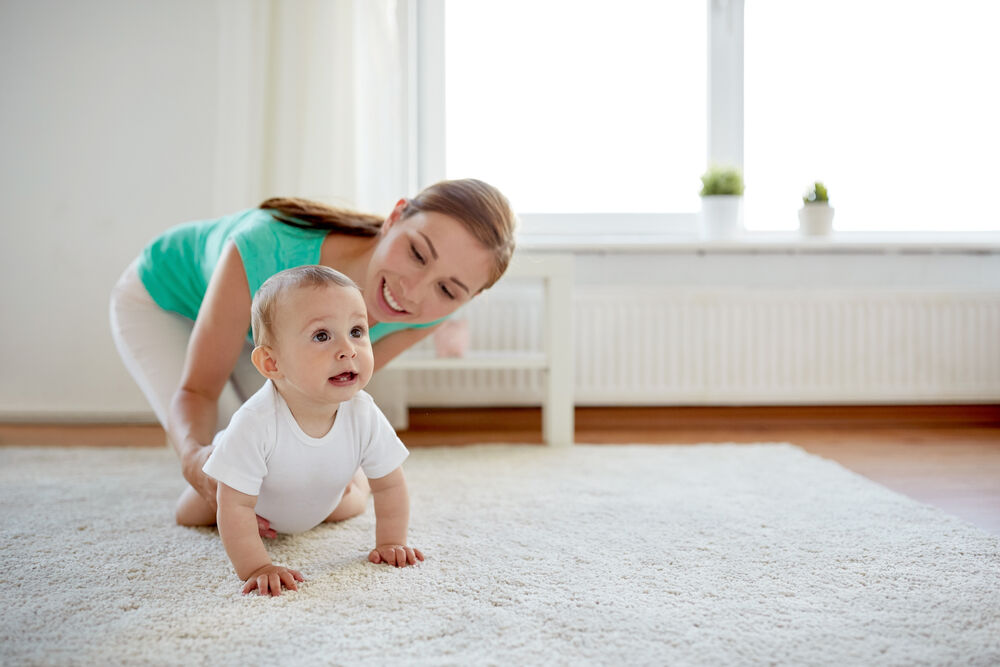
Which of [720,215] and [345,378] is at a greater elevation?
[720,215]

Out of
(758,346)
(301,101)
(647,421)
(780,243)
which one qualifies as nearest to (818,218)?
(780,243)

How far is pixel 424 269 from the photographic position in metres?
1.26

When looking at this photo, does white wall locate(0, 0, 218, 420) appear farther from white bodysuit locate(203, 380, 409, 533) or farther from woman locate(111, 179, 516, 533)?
white bodysuit locate(203, 380, 409, 533)

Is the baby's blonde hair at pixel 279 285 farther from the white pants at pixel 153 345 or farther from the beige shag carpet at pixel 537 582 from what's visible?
the white pants at pixel 153 345

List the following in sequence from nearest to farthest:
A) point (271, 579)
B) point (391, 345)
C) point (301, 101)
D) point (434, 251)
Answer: point (271, 579) → point (434, 251) → point (391, 345) → point (301, 101)

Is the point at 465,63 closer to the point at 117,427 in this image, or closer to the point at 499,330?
the point at 499,330

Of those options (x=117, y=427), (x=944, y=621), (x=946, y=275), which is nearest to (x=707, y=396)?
(x=946, y=275)

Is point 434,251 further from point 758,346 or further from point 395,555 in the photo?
point 758,346

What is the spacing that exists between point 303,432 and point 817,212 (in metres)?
2.18

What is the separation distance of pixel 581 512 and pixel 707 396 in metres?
1.38

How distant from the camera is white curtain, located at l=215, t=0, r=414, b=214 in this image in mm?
2295

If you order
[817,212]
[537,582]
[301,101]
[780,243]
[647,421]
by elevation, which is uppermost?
[301,101]

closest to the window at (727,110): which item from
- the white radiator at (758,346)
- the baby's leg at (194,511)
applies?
the white radiator at (758,346)

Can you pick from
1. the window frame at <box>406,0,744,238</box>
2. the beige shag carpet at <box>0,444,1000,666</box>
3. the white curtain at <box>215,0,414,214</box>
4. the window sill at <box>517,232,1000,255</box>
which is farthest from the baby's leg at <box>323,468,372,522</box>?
the window frame at <box>406,0,744,238</box>
